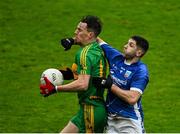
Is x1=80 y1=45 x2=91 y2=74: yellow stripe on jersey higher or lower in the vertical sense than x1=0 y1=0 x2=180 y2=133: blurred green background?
higher

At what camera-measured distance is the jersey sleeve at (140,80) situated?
1027 centimetres

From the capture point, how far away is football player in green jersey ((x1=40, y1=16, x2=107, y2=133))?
10.3 m

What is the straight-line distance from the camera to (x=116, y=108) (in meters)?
10.5

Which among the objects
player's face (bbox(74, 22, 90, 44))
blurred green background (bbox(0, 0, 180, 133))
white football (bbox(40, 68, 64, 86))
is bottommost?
blurred green background (bbox(0, 0, 180, 133))

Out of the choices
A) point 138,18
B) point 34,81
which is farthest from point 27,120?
point 138,18

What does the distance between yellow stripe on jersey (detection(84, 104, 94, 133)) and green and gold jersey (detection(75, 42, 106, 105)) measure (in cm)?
9

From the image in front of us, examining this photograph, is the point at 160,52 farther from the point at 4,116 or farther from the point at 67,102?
the point at 4,116

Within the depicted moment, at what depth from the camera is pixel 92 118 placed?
10602 mm

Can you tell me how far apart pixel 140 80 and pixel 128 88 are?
22 cm

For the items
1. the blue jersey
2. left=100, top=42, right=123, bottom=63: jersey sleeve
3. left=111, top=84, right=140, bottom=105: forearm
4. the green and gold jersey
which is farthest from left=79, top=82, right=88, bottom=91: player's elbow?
left=100, top=42, right=123, bottom=63: jersey sleeve

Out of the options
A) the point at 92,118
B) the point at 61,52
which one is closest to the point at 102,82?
the point at 92,118

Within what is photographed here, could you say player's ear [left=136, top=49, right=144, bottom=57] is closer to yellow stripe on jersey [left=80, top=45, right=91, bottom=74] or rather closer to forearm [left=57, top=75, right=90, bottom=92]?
yellow stripe on jersey [left=80, top=45, right=91, bottom=74]

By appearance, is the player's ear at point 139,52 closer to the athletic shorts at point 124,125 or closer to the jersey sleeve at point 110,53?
the jersey sleeve at point 110,53

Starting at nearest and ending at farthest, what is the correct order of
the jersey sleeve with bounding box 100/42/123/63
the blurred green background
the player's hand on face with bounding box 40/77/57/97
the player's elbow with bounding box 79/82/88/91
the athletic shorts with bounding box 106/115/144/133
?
the player's elbow with bounding box 79/82/88/91, the player's hand on face with bounding box 40/77/57/97, the athletic shorts with bounding box 106/115/144/133, the jersey sleeve with bounding box 100/42/123/63, the blurred green background
